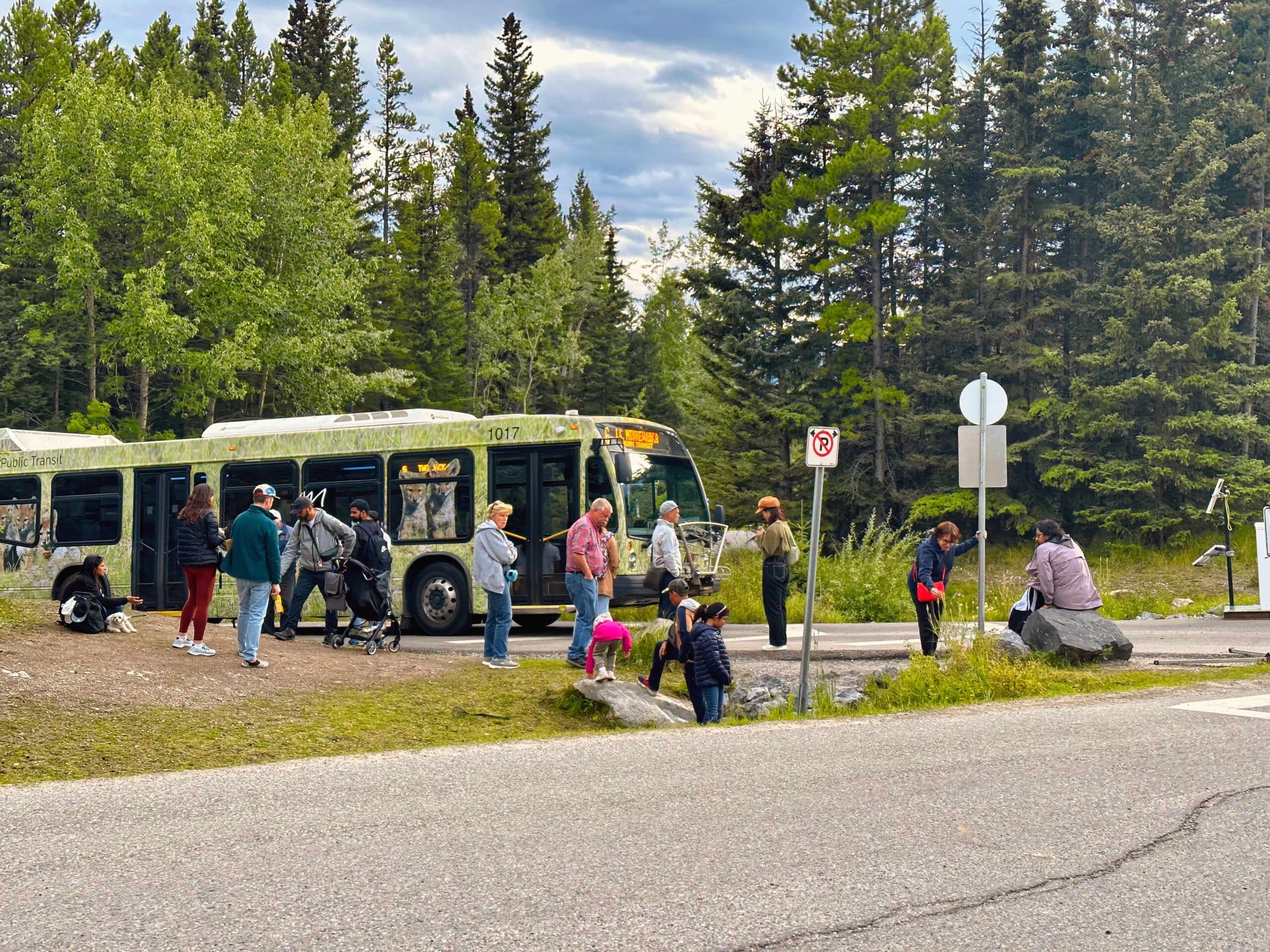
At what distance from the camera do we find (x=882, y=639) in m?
16.8

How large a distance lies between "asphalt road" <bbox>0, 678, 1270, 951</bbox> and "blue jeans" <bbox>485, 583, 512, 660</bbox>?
16.1 ft

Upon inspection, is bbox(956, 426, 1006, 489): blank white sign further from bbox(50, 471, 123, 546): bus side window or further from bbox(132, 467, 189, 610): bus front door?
bbox(50, 471, 123, 546): bus side window

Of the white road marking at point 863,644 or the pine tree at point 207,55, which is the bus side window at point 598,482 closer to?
the white road marking at point 863,644

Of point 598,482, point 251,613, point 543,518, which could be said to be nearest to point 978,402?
point 598,482

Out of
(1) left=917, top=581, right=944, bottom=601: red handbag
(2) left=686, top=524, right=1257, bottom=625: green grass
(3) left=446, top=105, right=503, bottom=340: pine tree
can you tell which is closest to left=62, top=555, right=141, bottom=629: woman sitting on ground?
(1) left=917, top=581, right=944, bottom=601: red handbag

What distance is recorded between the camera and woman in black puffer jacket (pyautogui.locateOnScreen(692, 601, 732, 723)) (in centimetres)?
1094

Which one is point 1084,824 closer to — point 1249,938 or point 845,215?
point 1249,938

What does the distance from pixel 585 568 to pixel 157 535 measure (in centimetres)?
1052

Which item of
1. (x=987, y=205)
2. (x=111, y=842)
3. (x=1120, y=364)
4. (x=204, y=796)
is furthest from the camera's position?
(x=987, y=205)

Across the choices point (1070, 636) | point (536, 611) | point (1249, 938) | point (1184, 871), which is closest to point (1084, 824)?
point (1184, 871)

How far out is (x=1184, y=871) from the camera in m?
5.55

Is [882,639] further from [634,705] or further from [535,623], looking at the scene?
[634,705]

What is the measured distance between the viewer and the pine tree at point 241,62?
220ft

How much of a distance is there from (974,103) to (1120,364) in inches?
568
